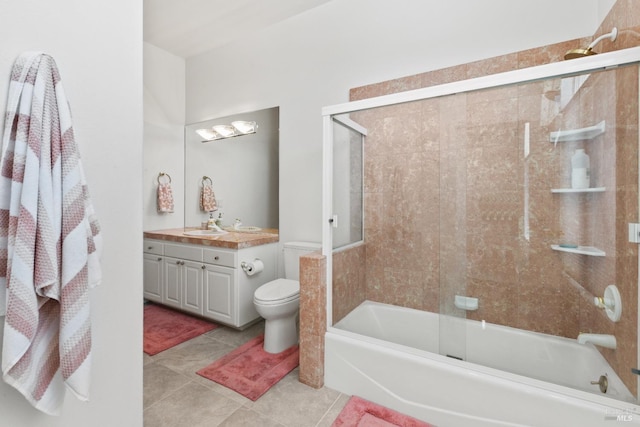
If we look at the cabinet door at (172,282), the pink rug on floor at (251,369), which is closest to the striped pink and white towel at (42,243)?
the pink rug on floor at (251,369)

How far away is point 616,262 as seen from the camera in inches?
53.2

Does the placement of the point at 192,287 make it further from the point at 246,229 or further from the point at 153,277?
the point at 246,229

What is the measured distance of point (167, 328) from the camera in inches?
105

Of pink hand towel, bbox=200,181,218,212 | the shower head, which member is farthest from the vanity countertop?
the shower head

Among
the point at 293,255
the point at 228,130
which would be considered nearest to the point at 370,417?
the point at 293,255

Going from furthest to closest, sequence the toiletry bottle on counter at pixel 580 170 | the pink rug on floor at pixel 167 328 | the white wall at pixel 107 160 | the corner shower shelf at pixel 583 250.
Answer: the pink rug on floor at pixel 167 328 < the toiletry bottle on counter at pixel 580 170 < the corner shower shelf at pixel 583 250 < the white wall at pixel 107 160

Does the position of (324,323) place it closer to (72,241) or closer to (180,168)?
(72,241)

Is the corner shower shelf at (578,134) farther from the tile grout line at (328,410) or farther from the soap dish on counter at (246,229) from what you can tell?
the soap dish on counter at (246,229)

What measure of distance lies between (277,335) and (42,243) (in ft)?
5.74

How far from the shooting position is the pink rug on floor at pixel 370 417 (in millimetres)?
1523

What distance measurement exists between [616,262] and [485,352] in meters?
0.75

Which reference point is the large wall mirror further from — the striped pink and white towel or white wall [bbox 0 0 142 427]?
the striped pink and white towel

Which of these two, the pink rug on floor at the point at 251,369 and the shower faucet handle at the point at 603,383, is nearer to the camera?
the shower faucet handle at the point at 603,383

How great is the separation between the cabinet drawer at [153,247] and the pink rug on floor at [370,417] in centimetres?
237
